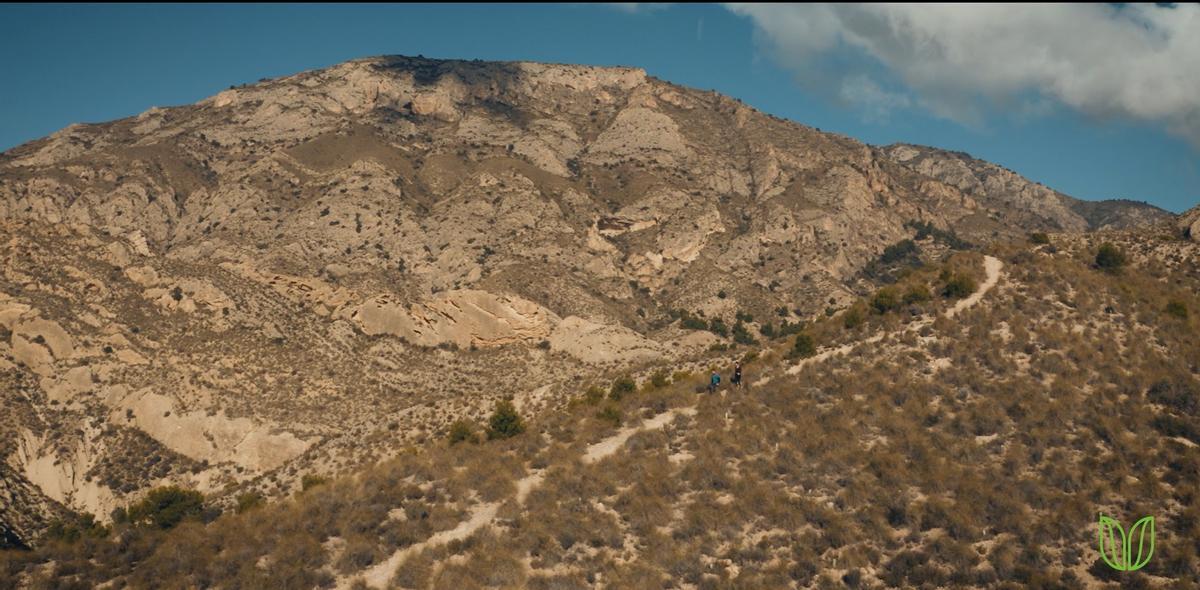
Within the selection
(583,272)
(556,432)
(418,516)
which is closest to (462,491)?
(418,516)

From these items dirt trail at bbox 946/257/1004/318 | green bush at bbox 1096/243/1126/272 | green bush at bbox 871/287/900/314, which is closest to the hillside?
dirt trail at bbox 946/257/1004/318

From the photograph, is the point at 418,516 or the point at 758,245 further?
the point at 758,245

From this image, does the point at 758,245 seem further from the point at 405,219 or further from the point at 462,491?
the point at 462,491

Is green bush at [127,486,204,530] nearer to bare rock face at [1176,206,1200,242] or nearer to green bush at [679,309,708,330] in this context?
green bush at [679,309,708,330]

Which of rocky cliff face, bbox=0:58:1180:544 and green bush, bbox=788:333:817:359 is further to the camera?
rocky cliff face, bbox=0:58:1180:544

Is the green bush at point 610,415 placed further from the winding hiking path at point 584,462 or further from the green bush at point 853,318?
the green bush at point 853,318

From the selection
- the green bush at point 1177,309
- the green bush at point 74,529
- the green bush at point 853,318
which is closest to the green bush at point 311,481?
the green bush at point 74,529
